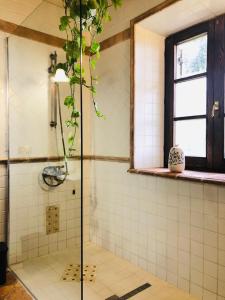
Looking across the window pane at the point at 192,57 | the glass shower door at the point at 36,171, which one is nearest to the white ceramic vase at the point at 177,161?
the window pane at the point at 192,57

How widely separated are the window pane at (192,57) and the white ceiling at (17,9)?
3.89 feet

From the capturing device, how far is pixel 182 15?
194 cm

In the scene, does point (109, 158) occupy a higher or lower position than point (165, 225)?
higher

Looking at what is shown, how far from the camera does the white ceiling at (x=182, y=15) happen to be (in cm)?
179

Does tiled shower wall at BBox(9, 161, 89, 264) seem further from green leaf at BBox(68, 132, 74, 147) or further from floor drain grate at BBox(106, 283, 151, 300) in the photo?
floor drain grate at BBox(106, 283, 151, 300)

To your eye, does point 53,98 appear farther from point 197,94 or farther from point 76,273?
point 76,273

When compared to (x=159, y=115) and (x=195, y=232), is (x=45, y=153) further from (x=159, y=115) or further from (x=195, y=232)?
(x=195, y=232)

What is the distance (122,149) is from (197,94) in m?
0.81

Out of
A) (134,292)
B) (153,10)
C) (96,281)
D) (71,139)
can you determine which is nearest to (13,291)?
(96,281)

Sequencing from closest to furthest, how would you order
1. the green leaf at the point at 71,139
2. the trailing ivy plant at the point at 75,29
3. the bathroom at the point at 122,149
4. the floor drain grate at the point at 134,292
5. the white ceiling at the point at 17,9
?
1. the trailing ivy plant at the point at 75,29
2. the floor drain grate at the point at 134,292
3. the bathroom at the point at 122,149
4. the green leaf at the point at 71,139
5. the white ceiling at the point at 17,9

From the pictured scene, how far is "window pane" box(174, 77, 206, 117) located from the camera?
203 centimetres

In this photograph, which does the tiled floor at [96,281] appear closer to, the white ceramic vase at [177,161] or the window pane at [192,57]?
the white ceramic vase at [177,161]

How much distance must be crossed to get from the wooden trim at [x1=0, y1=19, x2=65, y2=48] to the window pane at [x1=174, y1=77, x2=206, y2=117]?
3.97ft

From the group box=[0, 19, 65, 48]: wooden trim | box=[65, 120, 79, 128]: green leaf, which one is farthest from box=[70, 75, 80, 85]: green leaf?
box=[0, 19, 65, 48]: wooden trim
